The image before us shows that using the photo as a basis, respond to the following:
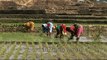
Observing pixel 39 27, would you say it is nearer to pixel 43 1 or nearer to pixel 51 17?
pixel 51 17

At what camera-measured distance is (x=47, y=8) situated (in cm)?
2894

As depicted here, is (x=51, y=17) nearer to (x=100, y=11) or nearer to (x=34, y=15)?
(x=34, y=15)

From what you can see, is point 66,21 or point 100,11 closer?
point 66,21

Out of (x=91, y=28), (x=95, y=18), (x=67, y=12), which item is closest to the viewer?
(x=91, y=28)

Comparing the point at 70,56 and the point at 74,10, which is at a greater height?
the point at 70,56

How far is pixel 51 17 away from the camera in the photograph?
2505cm

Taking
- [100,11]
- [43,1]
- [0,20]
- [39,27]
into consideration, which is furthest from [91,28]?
[43,1]

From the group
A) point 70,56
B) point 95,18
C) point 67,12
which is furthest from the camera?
point 67,12

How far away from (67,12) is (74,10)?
3.29ft

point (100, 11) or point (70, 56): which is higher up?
point (70, 56)

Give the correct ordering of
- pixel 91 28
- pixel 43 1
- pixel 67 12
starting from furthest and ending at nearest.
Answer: pixel 43 1 < pixel 67 12 < pixel 91 28

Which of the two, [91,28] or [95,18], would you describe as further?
[95,18]

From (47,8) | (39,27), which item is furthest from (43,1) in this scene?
(39,27)

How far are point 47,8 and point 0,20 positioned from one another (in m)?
6.64
